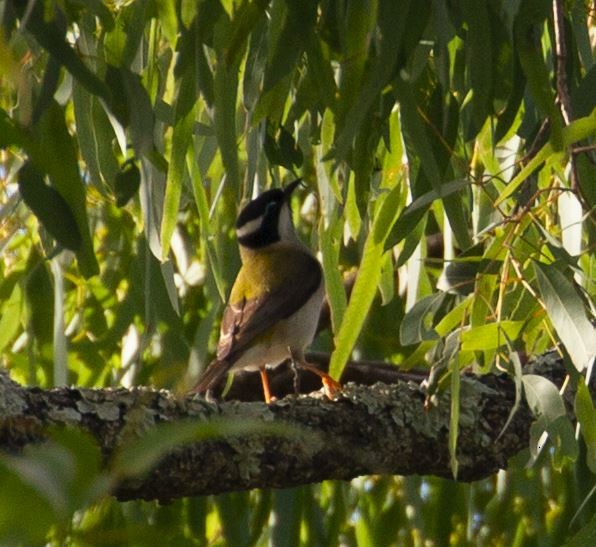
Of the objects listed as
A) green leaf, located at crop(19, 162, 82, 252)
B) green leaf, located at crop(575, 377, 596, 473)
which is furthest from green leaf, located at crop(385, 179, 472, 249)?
green leaf, located at crop(19, 162, 82, 252)

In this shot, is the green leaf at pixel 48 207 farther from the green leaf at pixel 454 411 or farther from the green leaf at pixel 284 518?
the green leaf at pixel 284 518

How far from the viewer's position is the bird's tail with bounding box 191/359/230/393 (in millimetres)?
3439

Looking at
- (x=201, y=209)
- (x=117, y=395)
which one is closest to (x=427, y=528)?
(x=201, y=209)

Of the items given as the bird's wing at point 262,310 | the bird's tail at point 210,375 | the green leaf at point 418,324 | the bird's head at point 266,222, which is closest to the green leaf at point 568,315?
the green leaf at point 418,324

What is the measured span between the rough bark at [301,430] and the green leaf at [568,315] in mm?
406

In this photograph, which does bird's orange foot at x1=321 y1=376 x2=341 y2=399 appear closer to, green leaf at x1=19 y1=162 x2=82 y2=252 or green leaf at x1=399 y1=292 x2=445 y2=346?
green leaf at x1=399 y1=292 x2=445 y2=346

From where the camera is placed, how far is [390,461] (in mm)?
2391

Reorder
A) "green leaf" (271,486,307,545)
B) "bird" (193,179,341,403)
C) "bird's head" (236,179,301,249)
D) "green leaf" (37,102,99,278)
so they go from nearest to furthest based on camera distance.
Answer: "green leaf" (37,102,99,278)
"green leaf" (271,486,307,545)
"bird" (193,179,341,403)
"bird's head" (236,179,301,249)

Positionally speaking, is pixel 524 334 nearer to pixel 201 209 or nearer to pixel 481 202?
pixel 481 202

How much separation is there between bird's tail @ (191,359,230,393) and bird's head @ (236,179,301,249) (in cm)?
49

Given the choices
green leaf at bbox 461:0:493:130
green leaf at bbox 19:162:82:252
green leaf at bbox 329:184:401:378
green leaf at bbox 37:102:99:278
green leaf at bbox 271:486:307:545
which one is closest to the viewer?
green leaf at bbox 19:162:82:252

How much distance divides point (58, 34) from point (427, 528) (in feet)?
6.96

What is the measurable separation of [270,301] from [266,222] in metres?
0.37

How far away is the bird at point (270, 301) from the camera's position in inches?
145
